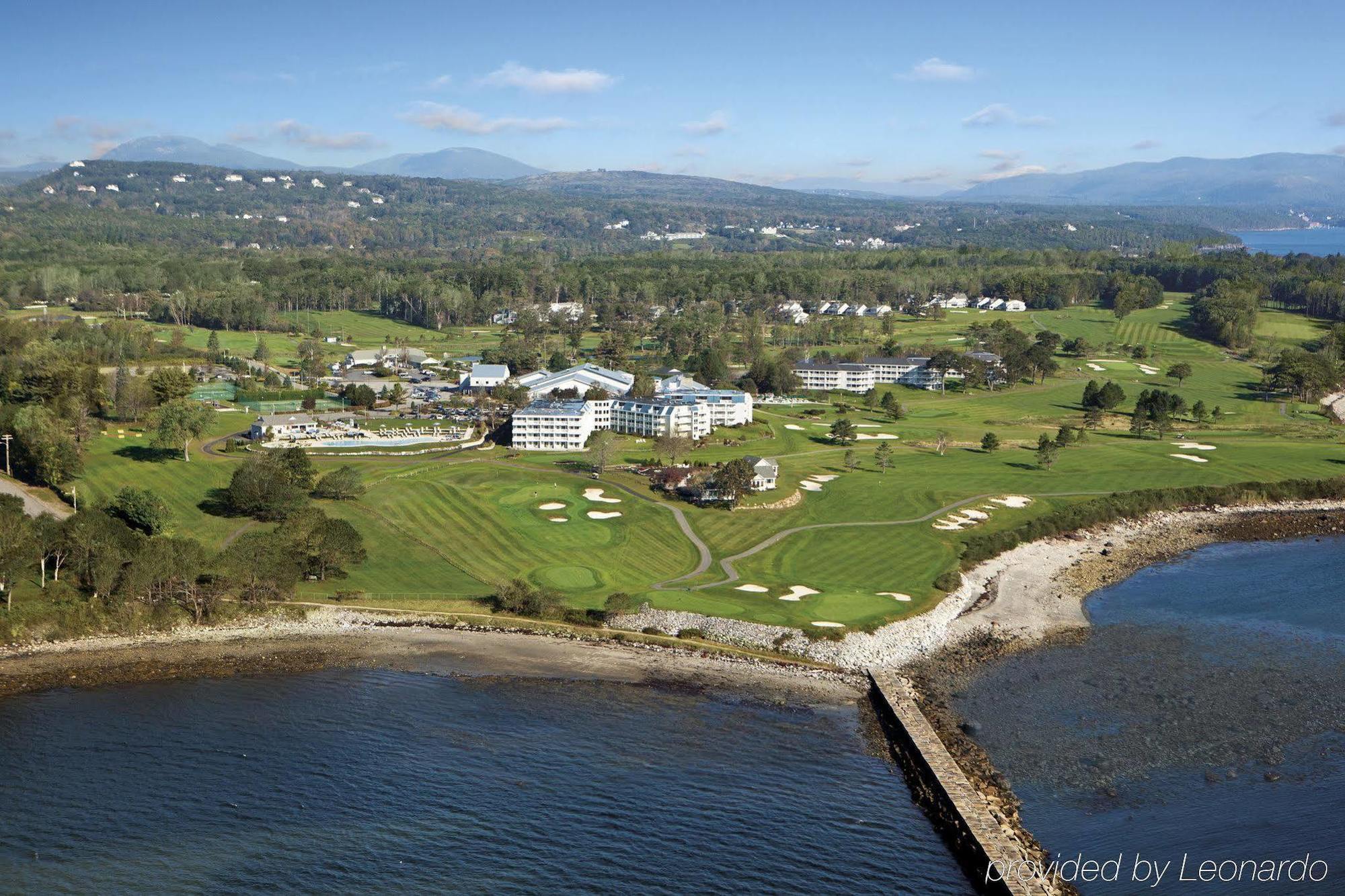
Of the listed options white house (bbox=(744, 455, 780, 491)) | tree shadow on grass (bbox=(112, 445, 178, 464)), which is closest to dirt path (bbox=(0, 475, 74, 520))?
tree shadow on grass (bbox=(112, 445, 178, 464))

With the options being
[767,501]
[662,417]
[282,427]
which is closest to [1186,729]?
[767,501]

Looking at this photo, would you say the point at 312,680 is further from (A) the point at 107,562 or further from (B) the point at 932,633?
(B) the point at 932,633

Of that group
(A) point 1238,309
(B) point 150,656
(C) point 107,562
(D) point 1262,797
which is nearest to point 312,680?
(B) point 150,656

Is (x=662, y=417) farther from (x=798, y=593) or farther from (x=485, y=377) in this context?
(x=798, y=593)

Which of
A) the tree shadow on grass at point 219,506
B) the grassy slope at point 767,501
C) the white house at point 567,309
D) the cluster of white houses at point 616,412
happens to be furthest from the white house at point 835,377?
the tree shadow on grass at point 219,506

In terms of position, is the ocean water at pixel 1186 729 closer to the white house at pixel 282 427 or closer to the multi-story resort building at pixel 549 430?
the multi-story resort building at pixel 549 430

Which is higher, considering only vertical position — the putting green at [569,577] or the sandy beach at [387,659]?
the putting green at [569,577]
